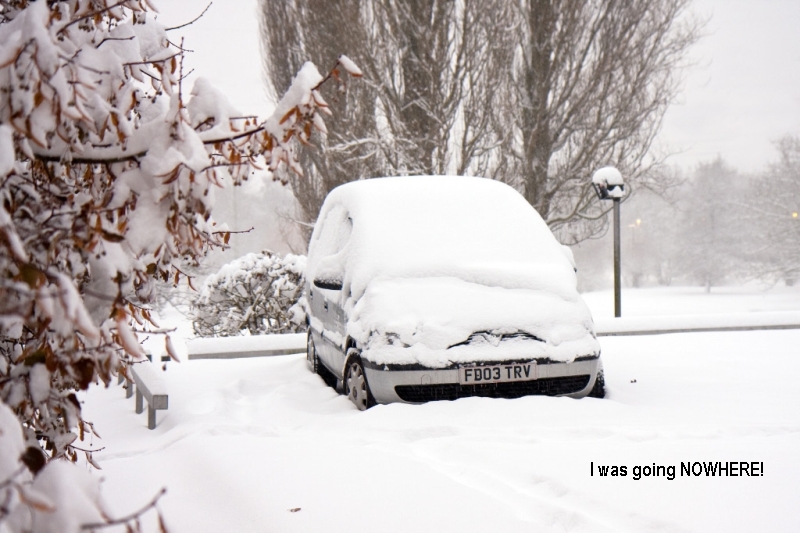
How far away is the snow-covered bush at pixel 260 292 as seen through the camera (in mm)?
10016

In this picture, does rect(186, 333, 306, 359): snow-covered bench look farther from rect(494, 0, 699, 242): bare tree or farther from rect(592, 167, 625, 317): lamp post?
rect(494, 0, 699, 242): bare tree

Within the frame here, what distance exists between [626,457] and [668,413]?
123cm

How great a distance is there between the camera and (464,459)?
10.8ft

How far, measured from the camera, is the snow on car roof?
488 cm

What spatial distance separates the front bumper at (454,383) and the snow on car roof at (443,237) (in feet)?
1.92

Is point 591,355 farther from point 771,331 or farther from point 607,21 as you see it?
point 607,21

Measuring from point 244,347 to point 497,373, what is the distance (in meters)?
4.02

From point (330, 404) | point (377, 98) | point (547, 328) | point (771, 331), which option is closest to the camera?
point (547, 328)

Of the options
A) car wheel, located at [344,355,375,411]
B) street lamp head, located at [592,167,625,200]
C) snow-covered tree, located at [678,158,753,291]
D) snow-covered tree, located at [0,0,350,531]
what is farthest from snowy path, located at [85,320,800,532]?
snow-covered tree, located at [678,158,753,291]

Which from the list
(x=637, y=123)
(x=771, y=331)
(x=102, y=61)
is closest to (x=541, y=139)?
(x=637, y=123)

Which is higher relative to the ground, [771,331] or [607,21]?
[607,21]

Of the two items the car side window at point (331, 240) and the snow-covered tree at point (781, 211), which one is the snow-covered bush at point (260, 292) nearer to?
the car side window at point (331, 240)

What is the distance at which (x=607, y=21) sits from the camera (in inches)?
651

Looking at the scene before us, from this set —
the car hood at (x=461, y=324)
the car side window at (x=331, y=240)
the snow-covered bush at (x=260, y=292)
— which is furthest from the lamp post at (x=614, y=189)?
the car hood at (x=461, y=324)
